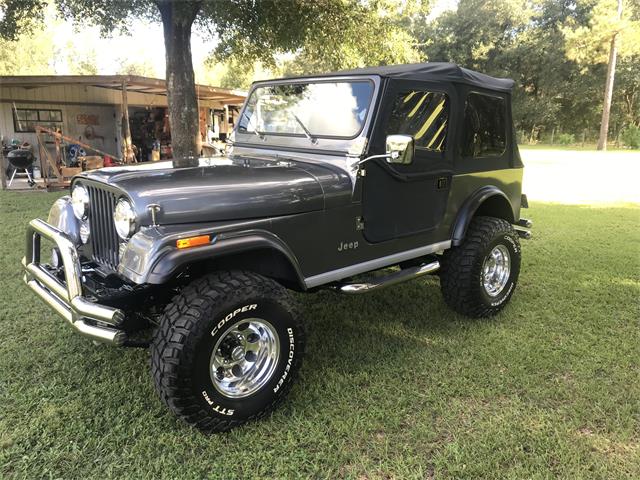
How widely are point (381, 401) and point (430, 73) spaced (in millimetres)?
2328

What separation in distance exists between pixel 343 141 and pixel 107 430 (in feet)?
7.34

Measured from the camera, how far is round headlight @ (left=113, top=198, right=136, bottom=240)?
243cm

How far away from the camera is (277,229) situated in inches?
→ 107

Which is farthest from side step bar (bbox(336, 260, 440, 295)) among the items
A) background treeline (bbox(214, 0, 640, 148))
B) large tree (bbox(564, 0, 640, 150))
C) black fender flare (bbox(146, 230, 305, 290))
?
large tree (bbox(564, 0, 640, 150))

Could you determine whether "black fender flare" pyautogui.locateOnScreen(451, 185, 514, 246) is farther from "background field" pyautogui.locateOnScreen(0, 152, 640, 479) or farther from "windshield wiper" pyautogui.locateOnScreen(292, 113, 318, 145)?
"windshield wiper" pyautogui.locateOnScreen(292, 113, 318, 145)

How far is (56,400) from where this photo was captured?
2844 mm

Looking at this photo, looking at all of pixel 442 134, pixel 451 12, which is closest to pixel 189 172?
pixel 442 134

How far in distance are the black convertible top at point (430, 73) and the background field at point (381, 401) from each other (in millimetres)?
1942

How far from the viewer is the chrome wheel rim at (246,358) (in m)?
2.64

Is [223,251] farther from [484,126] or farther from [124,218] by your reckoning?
[484,126]

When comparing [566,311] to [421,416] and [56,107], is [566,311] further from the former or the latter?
[56,107]

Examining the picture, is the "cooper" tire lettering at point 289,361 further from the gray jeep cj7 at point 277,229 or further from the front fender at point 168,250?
the front fender at point 168,250

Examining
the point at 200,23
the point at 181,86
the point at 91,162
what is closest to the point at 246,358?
the point at 181,86

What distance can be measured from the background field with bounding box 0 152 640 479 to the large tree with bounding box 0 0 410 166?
493 cm
